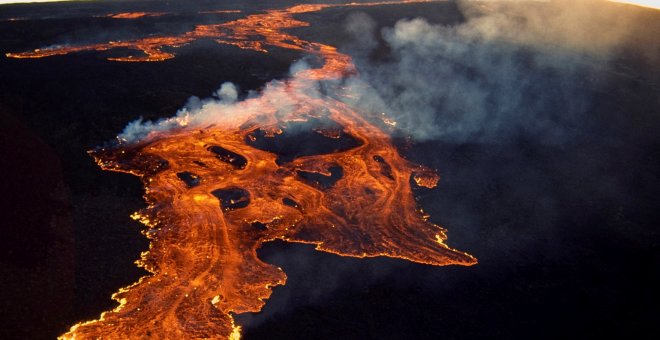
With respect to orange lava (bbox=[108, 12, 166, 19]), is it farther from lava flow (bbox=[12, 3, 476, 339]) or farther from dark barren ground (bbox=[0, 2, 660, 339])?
lava flow (bbox=[12, 3, 476, 339])

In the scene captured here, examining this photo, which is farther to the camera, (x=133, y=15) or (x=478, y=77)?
(x=133, y=15)

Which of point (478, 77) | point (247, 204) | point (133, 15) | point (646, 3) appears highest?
point (646, 3)

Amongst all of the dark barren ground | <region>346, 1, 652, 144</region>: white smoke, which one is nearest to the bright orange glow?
<region>346, 1, 652, 144</region>: white smoke

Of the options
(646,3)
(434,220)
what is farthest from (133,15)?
(646,3)

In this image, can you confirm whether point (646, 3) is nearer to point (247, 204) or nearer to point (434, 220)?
point (434, 220)

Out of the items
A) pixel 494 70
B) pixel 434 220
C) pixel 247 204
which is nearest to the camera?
pixel 434 220

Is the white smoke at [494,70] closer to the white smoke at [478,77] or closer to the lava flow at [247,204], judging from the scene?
the white smoke at [478,77]
